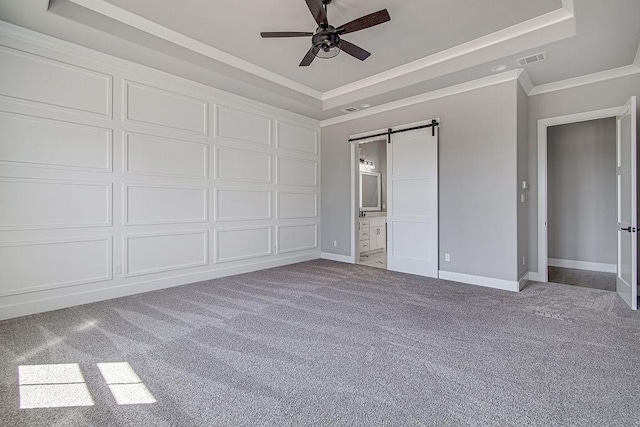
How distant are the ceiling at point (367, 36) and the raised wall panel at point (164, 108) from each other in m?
0.33

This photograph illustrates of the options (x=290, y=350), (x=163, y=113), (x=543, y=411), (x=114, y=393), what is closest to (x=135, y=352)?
(x=114, y=393)

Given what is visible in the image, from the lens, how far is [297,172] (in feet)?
19.4

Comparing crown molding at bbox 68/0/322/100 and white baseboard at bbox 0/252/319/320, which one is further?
white baseboard at bbox 0/252/319/320

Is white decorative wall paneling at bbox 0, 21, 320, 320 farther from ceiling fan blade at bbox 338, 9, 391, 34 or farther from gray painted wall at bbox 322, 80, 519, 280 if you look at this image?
gray painted wall at bbox 322, 80, 519, 280

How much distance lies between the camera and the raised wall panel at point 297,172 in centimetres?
563

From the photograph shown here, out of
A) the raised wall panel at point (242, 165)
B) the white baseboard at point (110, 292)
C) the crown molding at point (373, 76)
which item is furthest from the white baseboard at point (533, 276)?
the raised wall panel at point (242, 165)

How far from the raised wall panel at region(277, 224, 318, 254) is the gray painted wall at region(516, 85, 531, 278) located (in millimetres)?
3538

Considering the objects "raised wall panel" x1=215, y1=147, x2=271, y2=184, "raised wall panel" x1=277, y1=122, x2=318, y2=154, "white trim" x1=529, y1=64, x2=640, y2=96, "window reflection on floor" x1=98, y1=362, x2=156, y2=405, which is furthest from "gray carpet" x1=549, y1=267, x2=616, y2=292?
"window reflection on floor" x1=98, y1=362, x2=156, y2=405

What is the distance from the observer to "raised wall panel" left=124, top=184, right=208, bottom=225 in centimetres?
382

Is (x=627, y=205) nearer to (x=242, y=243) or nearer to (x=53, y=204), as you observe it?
(x=242, y=243)

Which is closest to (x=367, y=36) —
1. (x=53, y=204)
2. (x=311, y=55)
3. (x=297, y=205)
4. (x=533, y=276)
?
(x=311, y=55)

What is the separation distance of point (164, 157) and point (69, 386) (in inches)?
115

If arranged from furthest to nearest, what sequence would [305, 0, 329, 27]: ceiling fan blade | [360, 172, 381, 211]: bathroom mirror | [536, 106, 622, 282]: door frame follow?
[360, 172, 381, 211]: bathroom mirror, [536, 106, 622, 282]: door frame, [305, 0, 329, 27]: ceiling fan blade

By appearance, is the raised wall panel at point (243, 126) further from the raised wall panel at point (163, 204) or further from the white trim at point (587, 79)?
the white trim at point (587, 79)
